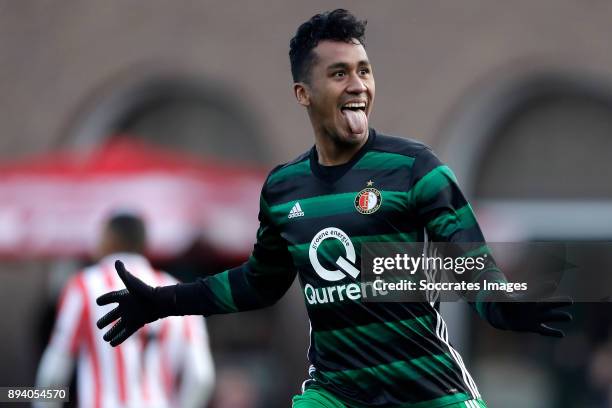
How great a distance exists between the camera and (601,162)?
13.6m

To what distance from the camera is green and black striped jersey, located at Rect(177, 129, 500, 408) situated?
4.58 meters

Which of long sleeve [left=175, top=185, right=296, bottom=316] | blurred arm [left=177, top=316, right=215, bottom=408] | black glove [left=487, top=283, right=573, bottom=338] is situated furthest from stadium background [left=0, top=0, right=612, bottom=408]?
black glove [left=487, top=283, right=573, bottom=338]

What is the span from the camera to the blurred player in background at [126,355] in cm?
754

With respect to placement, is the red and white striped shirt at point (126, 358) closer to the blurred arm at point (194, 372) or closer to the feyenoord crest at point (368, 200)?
the blurred arm at point (194, 372)

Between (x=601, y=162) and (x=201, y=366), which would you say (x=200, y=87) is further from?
(x=201, y=366)

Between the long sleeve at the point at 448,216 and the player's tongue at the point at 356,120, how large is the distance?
27cm

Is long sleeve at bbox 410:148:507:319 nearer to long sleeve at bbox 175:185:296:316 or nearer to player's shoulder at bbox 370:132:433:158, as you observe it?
player's shoulder at bbox 370:132:433:158

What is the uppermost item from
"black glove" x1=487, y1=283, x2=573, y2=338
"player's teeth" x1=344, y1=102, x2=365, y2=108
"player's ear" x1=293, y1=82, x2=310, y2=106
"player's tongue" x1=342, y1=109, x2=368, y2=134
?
"player's ear" x1=293, y1=82, x2=310, y2=106

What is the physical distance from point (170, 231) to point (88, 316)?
476 centimetres

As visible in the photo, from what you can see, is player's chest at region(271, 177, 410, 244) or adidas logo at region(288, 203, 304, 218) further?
adidas logo at region(288, 203, 304, 218)

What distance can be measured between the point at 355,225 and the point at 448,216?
1.23 feet

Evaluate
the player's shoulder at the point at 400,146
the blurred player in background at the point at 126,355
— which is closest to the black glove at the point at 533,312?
the player's shoulder at the point at 400,146

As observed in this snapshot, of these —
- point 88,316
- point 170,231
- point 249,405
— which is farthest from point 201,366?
point 249,405

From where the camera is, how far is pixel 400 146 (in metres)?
4.72
